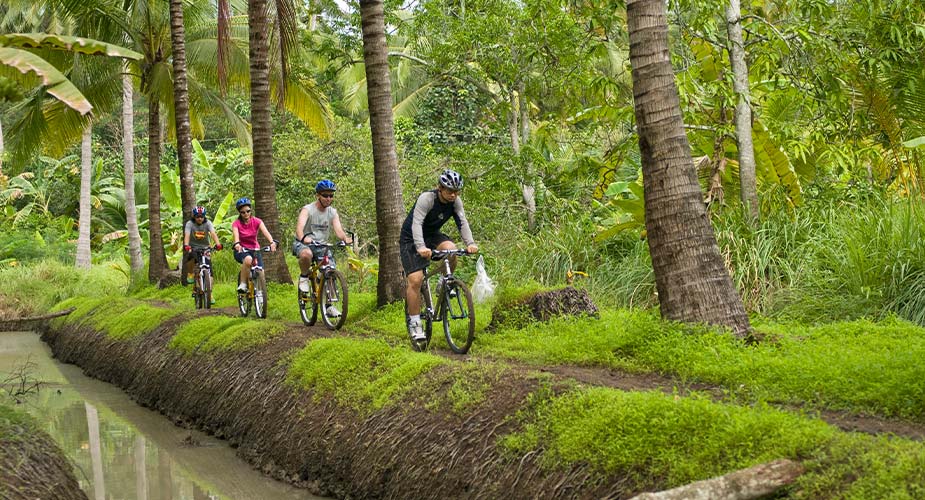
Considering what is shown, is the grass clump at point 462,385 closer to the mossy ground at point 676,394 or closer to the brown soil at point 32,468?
the mossy ground at point 676,394

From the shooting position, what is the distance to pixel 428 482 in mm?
7137

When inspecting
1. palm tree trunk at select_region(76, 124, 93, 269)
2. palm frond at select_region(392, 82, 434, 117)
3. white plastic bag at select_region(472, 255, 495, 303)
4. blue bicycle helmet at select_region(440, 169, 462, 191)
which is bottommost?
white plastic bag at select_region(472, 255, 495, 303)

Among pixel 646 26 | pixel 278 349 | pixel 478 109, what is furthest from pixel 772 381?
pixel 478 109

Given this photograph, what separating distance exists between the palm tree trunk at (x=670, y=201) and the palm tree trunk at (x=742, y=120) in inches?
180

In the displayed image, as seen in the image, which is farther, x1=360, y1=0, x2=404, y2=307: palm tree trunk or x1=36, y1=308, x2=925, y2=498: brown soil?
x1=360, y1=0, x2=404, y2=307: palm tree trunk

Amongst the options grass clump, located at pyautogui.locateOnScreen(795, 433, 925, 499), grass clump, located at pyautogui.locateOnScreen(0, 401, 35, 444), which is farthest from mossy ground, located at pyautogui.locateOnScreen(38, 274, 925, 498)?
grass clump, located at pyautogui.locateOnScreen(0, 401, 35, 444)

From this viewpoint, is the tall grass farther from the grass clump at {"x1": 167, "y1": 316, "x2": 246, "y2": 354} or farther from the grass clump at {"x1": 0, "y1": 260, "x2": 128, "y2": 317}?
the grass clump at {"x1": 0, "y1": 260, "x2": 128, "y2": 317}

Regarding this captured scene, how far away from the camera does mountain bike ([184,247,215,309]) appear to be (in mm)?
17094

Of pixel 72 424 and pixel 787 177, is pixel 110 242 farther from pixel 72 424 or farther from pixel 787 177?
pixel 787 177

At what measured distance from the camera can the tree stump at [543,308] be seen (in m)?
11.3

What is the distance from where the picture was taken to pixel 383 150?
44.1 ft

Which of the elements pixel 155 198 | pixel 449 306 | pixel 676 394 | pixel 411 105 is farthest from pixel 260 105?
pixel 411 105

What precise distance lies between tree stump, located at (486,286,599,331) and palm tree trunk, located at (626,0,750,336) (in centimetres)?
243

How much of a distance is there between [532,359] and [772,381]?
2814 mm
